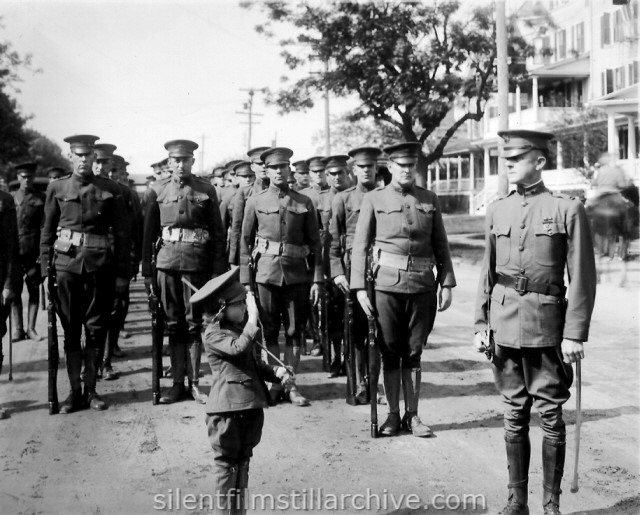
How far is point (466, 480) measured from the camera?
17.1ft

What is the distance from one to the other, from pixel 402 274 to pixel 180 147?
2.55 m

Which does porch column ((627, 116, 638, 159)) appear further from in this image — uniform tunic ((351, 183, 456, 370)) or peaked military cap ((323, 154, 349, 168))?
uniform tunic ((351, 183, 456, 370))

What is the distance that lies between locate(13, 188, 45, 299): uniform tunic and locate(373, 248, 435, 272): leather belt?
6157mm

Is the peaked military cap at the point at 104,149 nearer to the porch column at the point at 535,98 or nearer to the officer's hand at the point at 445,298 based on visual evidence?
the officer's hand at the point at 445,298

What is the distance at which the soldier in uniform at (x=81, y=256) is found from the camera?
7.21 metres

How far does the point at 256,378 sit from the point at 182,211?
341 cm

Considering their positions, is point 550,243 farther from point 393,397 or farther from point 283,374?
point 393,397

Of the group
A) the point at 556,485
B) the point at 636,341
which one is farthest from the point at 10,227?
the point at 636,341

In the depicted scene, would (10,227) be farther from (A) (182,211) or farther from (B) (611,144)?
(B) (611,144)

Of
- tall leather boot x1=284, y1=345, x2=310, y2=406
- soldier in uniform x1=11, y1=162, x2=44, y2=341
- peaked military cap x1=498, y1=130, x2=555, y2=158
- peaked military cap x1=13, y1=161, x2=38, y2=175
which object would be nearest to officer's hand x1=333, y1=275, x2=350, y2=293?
tall leather boot x1=284, y1=345, x2=310, y2=406

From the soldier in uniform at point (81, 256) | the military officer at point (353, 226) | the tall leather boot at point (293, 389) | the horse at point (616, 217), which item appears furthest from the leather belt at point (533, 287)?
the horse at point (616, 217)

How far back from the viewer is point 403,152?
6.29 meters

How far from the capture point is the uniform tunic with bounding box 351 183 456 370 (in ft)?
20.8

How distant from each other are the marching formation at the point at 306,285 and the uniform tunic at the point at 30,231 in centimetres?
220
